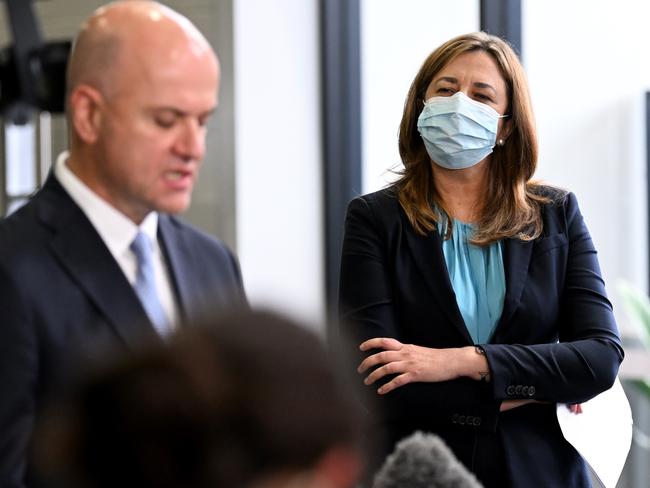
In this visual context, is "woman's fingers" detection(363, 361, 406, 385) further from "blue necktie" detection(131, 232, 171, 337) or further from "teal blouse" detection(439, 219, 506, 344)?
"blue necktie" detection(131, 232, 171, 337)

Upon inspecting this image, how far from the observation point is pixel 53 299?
1.29m

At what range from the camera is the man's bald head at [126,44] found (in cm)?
129

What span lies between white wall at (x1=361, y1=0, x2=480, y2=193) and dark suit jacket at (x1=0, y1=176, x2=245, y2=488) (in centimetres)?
286

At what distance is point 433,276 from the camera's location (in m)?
2.04

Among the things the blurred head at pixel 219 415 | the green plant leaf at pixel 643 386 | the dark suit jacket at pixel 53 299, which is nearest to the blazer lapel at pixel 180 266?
the dark suit jacket at pixel 53 299

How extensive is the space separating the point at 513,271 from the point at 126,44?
100 centimetres

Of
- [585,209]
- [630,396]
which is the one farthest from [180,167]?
[630,396]

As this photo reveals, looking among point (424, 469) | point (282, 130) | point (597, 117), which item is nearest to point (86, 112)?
point (424, 469)

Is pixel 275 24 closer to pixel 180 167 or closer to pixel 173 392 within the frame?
pixel 180 167

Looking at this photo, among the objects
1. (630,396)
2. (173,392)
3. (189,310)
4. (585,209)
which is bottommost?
(630,396)

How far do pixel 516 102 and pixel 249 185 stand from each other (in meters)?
2.39

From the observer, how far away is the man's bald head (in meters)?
1.29

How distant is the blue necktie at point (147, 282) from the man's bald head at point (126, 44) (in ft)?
0.66

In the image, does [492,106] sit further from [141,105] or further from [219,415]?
[219,415]
